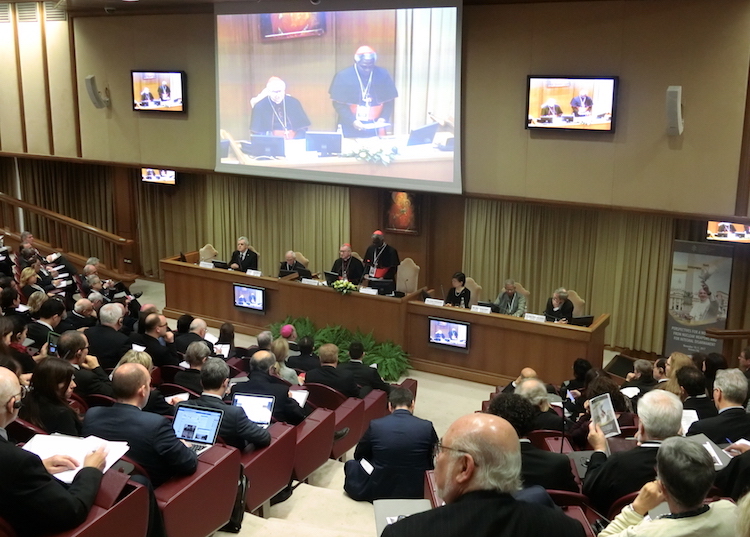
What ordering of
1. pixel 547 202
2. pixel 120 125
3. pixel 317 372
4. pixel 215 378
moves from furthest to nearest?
pixel 120 125 → pixel 547 202 → pixel 317 372 → pixel 215 378

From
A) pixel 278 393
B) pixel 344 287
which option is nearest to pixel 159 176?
pixel 344 287

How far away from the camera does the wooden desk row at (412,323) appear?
26.7ft

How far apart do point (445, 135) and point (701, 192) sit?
2996 millimetres

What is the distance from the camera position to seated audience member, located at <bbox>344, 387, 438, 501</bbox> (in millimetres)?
4855

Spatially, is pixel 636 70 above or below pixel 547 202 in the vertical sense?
above

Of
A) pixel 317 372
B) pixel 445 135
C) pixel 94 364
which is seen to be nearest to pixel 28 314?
pixel 94 364

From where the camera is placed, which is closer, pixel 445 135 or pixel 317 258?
pixel 445 135

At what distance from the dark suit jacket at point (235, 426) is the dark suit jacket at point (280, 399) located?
656 mm

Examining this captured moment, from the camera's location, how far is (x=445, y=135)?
920 centimetres

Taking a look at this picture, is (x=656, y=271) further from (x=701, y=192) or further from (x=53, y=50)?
(x=53, y=50)

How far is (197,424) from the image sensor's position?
4.15 meters

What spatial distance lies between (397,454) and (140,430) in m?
1.80

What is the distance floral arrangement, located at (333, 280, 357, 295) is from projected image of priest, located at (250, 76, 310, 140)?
92.0 inches

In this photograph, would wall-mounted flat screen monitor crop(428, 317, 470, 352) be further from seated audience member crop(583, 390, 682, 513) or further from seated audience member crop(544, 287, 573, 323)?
seated audience member crop(583, 390, 682, 513)
